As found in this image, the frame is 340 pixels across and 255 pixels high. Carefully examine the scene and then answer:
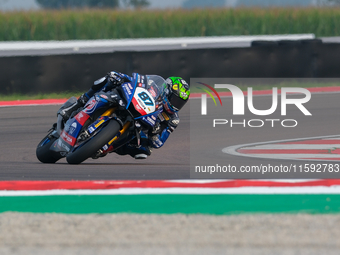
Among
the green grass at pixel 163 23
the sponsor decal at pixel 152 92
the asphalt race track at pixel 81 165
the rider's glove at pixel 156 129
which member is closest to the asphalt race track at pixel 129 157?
the asphalt race track at pixel 81 165

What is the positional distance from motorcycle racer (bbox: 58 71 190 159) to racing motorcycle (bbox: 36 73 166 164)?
8cm

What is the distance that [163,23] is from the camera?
26344 millimetres

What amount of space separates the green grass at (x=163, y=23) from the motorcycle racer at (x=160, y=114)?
1767cm

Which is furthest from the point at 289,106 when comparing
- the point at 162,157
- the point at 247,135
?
the point at 162,157

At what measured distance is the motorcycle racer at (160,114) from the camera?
7293mm

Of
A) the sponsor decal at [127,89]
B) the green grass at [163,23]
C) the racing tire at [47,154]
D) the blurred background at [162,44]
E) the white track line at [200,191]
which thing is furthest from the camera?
the green grass at [163,23]

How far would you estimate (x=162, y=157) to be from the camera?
8.53 meters

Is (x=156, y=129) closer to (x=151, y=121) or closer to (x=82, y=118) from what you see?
(x=151, y=121)

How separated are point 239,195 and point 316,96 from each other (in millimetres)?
9610

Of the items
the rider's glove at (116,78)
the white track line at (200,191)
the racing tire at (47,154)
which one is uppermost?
the rider's glove at (116,78)

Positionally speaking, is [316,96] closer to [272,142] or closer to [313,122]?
[313,122]

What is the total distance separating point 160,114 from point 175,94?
16.2 inches

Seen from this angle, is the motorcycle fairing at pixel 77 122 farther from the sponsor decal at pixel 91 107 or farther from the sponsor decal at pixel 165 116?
the sponsor decal at pixel 165 116

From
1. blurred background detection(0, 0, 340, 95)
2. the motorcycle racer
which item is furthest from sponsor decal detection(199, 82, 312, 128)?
the motorcycle racer
